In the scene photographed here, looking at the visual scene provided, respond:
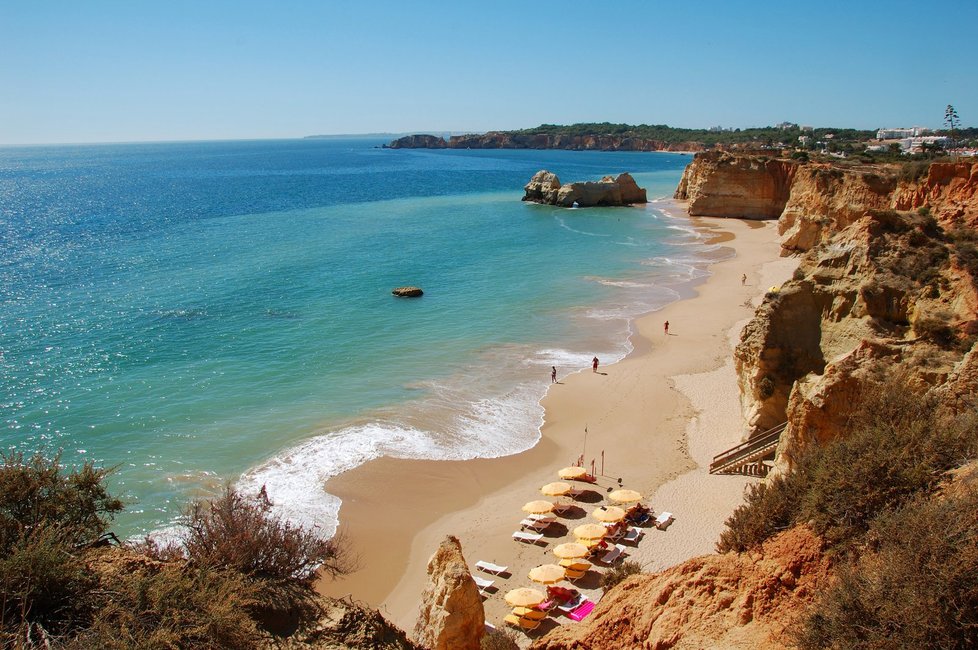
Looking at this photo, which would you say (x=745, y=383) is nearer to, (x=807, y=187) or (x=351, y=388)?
(x=351, y=388)

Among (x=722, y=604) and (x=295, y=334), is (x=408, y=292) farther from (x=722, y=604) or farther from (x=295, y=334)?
(x=722, y=604)

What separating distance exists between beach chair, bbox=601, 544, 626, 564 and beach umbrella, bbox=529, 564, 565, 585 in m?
1.38

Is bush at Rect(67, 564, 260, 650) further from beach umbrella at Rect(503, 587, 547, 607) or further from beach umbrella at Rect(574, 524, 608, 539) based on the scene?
beach umbrella at Rect(574, 524, 608, 539)

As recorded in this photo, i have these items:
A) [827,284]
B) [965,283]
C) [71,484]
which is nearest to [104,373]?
[71,484]

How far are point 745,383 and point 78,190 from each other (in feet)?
392

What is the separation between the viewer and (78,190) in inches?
4178

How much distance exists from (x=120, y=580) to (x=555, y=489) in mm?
12099

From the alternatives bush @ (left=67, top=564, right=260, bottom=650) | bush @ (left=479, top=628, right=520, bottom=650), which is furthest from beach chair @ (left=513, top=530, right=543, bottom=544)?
bush @ (left=67, top=564, right=260, bottom=650)

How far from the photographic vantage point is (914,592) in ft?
18.0

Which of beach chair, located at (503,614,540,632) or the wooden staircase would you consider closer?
beach chair, located at (503,614,540,632)

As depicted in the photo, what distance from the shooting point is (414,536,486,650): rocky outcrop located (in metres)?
10.1

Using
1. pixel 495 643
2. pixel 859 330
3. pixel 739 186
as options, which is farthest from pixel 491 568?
pixel 739 186

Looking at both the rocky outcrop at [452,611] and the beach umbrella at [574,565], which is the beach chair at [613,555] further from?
the rocky outcrop at [452,611]

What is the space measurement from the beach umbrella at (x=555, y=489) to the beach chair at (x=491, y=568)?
3.09 m
